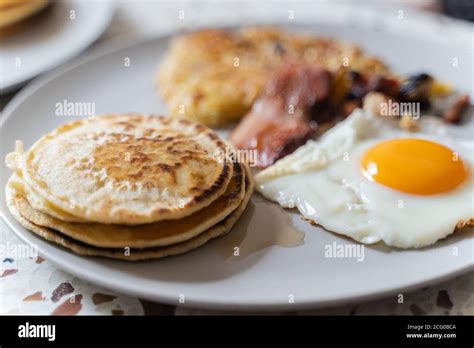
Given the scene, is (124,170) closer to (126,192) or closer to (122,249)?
(126,192)

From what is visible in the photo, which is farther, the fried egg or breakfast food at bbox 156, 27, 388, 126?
breakfast food at bbox 156, 27, 388, 126

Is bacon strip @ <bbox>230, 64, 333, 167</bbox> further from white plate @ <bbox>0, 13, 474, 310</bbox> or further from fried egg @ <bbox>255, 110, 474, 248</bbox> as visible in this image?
white plate @ <bbox>0, 13, 474, 310</bbox>

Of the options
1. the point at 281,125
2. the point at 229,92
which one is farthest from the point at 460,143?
the point at 229,92

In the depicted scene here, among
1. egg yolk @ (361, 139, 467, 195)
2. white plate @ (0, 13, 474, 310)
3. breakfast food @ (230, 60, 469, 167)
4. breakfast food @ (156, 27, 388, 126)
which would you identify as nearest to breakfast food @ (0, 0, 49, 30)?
breakfast food @ (156, 27, 388, 126)

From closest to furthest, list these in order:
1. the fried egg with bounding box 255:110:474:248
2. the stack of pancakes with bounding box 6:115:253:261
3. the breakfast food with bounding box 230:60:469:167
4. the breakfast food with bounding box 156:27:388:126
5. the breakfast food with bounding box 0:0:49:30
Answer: the stack of pancakes with bounding box 6:115:253:261, the fried egg with bounding box 255:110:474:248, the breakfast food with bounding box 230:60:469:167, the breakfast food with bounding box 156:27:388:126, the breakfast food with bounding box 0:0:49:30

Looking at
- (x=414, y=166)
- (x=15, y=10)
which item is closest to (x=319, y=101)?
(x=414, y=166)

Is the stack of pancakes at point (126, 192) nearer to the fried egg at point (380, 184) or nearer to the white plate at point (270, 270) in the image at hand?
the white plate at point (270, 270)
